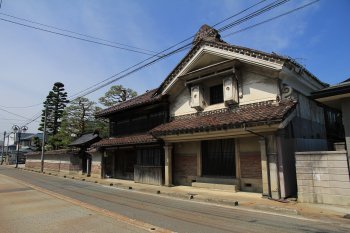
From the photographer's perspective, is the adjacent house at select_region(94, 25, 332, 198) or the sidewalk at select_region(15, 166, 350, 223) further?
the adjacent house at select_region(94, 25, 332, 198)

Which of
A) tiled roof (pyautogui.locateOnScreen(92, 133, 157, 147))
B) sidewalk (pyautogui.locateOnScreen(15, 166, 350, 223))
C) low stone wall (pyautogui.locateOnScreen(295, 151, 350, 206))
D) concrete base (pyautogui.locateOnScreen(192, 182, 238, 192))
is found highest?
tiled roof (pyautogui.locateOnScreen(92, 133, 157, 147))

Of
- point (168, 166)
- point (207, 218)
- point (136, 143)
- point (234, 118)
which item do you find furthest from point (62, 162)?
point (207, 218)

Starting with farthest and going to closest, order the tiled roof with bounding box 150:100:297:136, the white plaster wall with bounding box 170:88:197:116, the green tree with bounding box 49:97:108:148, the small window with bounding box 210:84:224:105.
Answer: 1. the green tree with bounding box 49:97:108:148
2. the white plaster wall with bounding box 170:88:197:116
3. the small window with bounding box 210:84:224:105
4. the tiled roof with bounding box 150:100:297:136

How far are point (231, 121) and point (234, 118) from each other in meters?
0.52

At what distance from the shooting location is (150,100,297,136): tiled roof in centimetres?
1191

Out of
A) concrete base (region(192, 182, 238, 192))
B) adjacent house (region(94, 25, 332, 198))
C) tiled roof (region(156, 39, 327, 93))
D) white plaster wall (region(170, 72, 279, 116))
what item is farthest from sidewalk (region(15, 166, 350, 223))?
tiled roof (region(156, 39, 327, 93))

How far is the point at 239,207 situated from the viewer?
11.0m

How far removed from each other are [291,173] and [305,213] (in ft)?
12.3

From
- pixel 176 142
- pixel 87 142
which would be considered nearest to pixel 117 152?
pixel 87 142

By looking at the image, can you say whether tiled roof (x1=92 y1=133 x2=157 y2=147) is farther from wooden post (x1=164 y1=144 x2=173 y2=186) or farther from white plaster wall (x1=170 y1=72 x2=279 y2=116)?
white plaster wall (x1=170 y1=72 x2=279 y2=116)

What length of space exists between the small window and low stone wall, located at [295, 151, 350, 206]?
652 centimetres

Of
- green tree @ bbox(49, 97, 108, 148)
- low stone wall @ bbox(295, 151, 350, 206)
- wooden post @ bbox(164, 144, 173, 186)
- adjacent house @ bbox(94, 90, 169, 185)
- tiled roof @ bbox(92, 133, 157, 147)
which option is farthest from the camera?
green tree @ bbox(49, 97, 108, 148)

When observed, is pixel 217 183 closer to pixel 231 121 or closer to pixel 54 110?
pixel 231 121

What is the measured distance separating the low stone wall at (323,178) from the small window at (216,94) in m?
6.52
